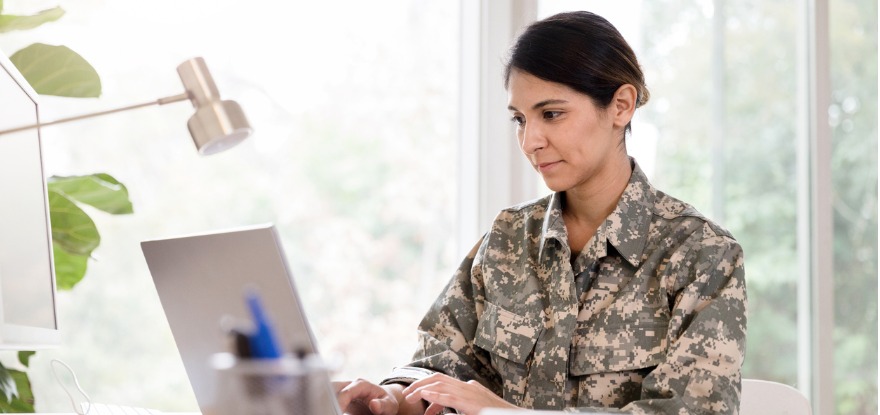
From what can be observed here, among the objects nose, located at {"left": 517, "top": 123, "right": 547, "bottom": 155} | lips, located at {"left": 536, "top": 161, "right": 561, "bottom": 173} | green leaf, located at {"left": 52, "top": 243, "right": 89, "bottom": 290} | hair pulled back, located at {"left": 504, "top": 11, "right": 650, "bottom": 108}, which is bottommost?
green leaf, located at {"left": 52, "top": 243, "right": 89, "bottom": 290}

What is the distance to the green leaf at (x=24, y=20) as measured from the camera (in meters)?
1.73

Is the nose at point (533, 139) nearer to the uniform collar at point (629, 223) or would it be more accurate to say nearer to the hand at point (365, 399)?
the uniform collar at point (629, 223)

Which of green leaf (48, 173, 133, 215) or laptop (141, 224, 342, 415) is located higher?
green leaf (48, 173, 133, 215)

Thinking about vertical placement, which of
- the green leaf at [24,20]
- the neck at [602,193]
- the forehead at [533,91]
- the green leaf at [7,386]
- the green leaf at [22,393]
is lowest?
the green leaf at [22,393]

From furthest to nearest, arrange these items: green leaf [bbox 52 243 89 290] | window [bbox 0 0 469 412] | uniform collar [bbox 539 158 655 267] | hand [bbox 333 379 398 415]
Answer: window [bbox 0 0 469 412], green leaf [bbox 52 243 89 290], uniform collar [bbox 539 158 655 267], hand [bbox 333 379 398 415]

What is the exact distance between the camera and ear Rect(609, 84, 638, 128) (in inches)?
58.9

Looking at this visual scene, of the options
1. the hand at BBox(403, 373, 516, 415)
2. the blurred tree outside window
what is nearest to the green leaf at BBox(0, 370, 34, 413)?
the hand at BBox(403, 373, 516, 415)

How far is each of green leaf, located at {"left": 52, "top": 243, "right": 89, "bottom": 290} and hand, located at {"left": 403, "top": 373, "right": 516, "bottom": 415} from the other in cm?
84

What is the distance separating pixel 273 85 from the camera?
12.3 ft

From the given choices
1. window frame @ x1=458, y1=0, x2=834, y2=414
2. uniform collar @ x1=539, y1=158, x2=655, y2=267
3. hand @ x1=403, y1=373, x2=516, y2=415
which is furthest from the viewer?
window frame @ x1=458, y1=0, x2=834, y2=414

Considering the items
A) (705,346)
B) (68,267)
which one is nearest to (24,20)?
(68,267)

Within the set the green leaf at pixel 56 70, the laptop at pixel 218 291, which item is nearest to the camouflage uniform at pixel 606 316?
the laptop at pixel 218 291

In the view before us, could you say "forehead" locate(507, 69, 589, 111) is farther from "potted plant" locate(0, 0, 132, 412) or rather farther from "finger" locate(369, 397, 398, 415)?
"potted plant" locate(0, 0, 132, 412)

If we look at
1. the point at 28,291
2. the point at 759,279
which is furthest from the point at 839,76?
the point at 28,291
